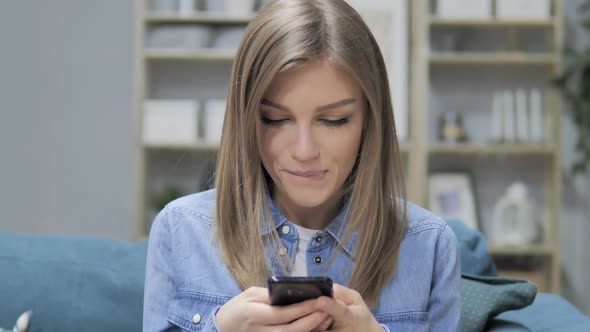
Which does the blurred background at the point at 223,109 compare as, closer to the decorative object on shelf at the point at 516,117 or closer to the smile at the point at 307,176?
the decorative object on shelf at the point at 516,117

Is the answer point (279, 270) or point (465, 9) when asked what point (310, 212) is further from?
point (465, 9)

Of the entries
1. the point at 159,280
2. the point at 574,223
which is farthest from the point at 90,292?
the point at 574,223

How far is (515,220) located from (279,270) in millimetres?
3176

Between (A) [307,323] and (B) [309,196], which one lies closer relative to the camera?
(A) [307,323]

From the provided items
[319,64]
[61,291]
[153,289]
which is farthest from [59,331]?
[319,64]

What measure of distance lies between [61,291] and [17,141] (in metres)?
2.73

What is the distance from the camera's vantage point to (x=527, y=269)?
13.7ft

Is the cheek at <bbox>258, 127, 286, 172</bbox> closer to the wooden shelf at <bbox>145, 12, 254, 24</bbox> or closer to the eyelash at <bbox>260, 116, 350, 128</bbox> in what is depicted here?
the eyelash at <bbox>260, 116, 350, 128</bbox>

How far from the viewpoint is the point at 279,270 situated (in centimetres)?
120

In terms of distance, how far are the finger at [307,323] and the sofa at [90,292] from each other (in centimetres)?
68

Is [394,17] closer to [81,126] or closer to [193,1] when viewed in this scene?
[193,1]

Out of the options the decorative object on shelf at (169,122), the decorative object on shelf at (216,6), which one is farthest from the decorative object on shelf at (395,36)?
the decorative object on shelf at (169,122)

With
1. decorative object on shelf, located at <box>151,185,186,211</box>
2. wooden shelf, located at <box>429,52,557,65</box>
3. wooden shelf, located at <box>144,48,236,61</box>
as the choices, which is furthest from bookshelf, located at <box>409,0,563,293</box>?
decorative object on shelf, located at <box>151,185,186,211</box>

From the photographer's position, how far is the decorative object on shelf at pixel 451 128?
4.15 meters
